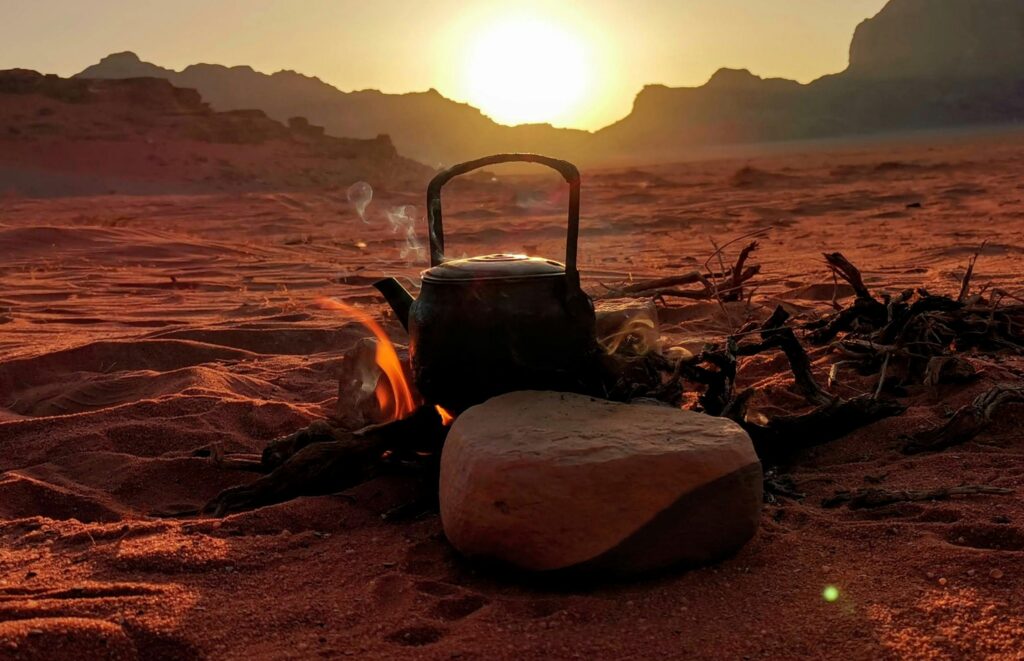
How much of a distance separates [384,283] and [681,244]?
7.62 meters

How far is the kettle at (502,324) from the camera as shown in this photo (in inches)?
101

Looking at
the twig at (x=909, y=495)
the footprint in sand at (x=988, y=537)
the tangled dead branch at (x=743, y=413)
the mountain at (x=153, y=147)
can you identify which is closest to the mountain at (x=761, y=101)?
the mountain at (x=153, y=147)

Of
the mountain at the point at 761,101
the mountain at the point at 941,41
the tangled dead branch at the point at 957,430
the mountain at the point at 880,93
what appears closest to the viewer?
the tangled dead branch at the point at 957,430

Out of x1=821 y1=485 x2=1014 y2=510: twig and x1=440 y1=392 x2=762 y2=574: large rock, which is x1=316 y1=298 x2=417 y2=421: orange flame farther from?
x1=821 y1=485 x2=1014 y2=510: twig

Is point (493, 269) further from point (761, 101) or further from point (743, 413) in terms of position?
point (761, 101)

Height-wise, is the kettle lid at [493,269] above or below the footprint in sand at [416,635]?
above

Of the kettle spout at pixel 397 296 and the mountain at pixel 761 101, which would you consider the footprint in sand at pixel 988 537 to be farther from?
the mountain at pixel 761 101

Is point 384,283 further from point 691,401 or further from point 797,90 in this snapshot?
point 797,90

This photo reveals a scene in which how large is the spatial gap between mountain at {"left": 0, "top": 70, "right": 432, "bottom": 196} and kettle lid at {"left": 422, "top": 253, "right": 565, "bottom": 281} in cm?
2660

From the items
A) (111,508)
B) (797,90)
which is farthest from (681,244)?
(797,90)

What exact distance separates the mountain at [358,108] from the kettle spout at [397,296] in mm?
112020

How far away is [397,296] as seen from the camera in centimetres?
299

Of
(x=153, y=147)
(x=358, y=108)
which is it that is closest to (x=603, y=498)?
(x=153, y=147)

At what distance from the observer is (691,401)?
3.57 metres
